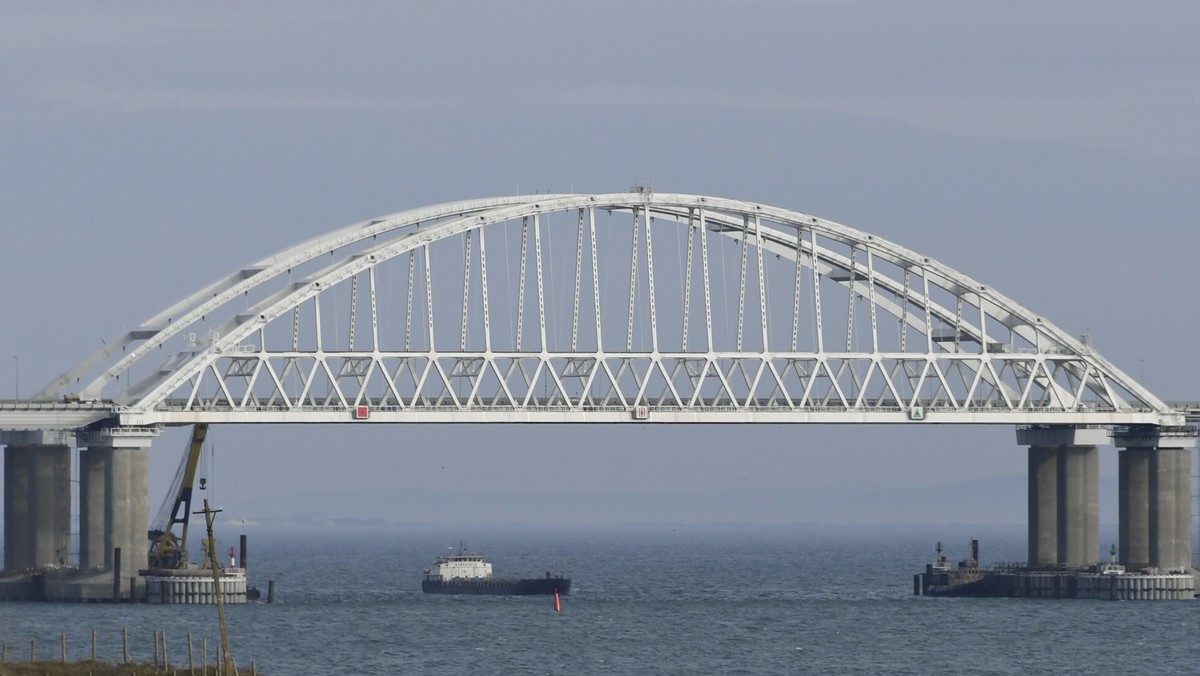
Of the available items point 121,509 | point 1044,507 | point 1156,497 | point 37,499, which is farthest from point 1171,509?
point 37,499

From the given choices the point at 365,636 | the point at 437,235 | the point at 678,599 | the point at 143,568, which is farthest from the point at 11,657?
the point at 678,599

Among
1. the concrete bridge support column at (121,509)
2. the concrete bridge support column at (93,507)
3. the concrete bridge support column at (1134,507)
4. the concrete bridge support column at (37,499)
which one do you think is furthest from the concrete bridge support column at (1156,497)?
the concrete bridge support column at (37,499)

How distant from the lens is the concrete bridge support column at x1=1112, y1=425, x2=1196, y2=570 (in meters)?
151

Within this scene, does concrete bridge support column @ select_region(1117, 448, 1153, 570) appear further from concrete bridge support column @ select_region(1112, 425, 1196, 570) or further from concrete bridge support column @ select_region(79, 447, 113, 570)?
concrete bridge support column @ select_region(79, 447, 113, 570)

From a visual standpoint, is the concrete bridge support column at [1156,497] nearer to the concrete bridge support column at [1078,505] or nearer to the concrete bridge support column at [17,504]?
the concrete bridge support column at [1078,505]

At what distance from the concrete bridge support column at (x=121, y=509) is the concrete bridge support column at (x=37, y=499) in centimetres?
536

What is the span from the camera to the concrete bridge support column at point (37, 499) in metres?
142

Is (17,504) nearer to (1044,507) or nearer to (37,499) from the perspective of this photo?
(37,499)

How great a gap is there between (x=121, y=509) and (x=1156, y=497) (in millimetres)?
65959

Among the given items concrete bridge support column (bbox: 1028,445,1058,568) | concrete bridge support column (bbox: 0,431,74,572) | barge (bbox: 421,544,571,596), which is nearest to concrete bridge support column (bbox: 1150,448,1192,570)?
concrete bridge support column (bbox: 1028,445,1058,568)

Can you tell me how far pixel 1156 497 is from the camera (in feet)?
501

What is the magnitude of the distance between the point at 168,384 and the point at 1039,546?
58.9 metres

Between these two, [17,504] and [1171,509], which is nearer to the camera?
[17,504]

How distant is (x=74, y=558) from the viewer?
17750 centimetres
